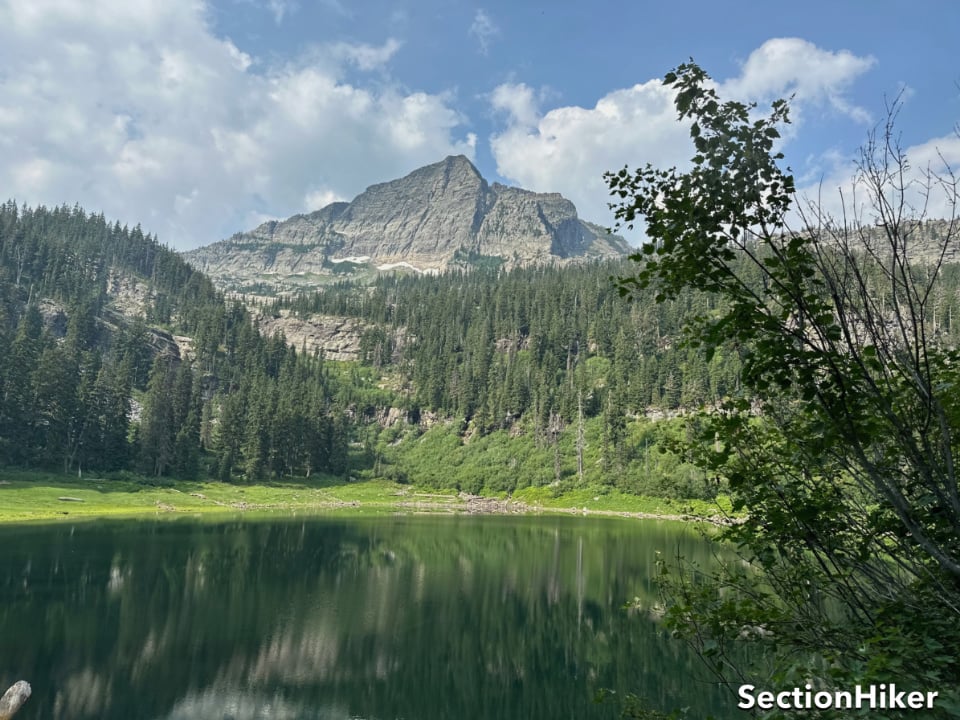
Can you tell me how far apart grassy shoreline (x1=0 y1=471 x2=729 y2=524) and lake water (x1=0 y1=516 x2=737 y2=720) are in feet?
73.3

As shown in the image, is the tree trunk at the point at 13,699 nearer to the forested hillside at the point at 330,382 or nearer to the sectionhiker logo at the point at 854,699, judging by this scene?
the sectionhiker logo at the point at 854,699

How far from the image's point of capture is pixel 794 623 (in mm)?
5574

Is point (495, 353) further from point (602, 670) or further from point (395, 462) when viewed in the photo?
point (602, 670)

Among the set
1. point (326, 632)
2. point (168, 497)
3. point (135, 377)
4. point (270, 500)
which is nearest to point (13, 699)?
point (326, 632)

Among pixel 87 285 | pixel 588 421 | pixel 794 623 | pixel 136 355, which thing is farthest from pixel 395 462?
pixel 794 623

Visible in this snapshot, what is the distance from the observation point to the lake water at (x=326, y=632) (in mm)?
21000

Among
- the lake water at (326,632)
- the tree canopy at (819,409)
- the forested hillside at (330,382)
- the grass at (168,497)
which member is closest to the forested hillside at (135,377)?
the forested hillside at (330,382)

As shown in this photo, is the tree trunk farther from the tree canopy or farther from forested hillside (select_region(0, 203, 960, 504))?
forested hillside (select_region(0, 203, 960, 504))

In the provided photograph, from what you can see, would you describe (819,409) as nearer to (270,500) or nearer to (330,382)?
(270,500)

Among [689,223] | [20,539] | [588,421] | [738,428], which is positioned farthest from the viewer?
[588,421]

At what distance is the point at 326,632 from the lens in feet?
94.5

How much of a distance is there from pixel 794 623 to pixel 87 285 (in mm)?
193231

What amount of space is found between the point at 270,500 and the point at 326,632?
78802mm

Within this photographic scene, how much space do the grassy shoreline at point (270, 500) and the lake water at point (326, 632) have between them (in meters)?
22.3
